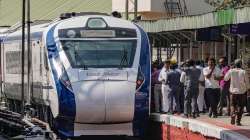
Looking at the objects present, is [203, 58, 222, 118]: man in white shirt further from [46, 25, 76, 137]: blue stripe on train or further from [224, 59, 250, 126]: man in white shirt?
[46, 25, 76, 137]: blue stripe on train

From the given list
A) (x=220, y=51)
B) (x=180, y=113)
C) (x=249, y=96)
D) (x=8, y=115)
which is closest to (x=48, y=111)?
(x=180, y=113)

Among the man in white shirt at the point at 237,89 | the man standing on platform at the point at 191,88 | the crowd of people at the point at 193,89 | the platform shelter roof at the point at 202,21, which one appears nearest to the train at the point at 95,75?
the man standing on platform at the point at 191,88

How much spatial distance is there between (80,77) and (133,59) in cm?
146

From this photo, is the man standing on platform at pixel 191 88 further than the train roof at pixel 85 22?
Yes

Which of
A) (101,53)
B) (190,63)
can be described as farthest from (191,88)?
(101,53)

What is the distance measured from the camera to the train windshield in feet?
58.1

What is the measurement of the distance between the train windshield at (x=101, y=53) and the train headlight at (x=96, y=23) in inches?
17.4

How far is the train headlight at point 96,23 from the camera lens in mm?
18328

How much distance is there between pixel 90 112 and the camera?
55.5ft

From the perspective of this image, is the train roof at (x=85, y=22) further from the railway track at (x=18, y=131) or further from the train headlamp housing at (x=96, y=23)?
the railway track at (x=18, y=131)

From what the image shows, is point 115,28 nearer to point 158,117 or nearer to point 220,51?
point 158,117

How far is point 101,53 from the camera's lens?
17969mm

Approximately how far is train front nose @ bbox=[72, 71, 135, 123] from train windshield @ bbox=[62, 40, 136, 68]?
0.48 meters

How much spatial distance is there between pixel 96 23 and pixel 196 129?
4.52 m
